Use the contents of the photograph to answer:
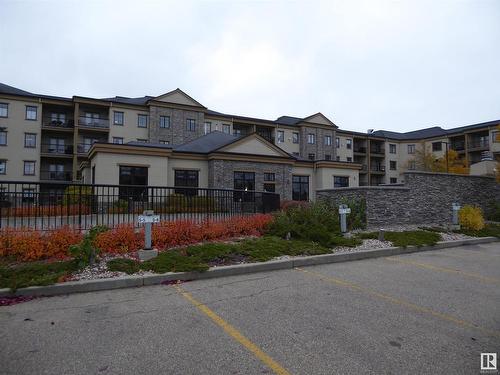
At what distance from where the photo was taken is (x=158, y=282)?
6.43 m

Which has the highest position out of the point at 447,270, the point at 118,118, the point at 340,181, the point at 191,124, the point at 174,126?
the point at 118,118

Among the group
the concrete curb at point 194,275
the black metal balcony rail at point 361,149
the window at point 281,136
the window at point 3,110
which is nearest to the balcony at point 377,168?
the black metal balcony rail at point 361,149

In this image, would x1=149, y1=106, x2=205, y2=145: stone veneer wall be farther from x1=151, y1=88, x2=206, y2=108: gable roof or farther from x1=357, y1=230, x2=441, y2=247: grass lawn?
x1=357, y1=230, x2=441, y2=247: grass lawn

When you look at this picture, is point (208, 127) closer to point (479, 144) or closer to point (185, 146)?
point (185, 146)

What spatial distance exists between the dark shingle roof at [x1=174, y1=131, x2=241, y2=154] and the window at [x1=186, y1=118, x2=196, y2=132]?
330 inches

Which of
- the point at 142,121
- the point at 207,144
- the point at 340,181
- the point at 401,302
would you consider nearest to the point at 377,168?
the point at 340,181

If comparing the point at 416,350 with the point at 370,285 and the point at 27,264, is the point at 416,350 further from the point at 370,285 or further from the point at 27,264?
the point at 27,264

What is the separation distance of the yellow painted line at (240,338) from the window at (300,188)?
29.4 m

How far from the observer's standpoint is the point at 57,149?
41.5m

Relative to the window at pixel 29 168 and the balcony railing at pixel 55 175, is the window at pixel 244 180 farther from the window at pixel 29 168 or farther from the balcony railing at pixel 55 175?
the window at pixel 29 168

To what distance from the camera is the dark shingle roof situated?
98.6ft

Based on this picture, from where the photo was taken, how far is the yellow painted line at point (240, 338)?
129 inches

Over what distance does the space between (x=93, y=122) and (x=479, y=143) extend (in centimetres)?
5971

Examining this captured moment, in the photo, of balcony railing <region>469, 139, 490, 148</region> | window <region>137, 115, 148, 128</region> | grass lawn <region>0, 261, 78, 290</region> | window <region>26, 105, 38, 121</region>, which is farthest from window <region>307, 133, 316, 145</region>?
grass lawn <region>0, 261, 78, 290</region>
